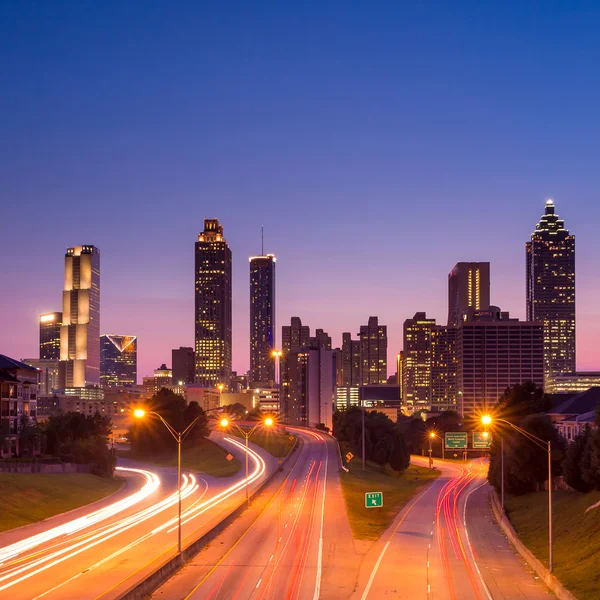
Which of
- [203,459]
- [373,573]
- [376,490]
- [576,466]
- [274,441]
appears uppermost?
[576,466]

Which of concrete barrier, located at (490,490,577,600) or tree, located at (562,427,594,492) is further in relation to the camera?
tree, located at (562,427,594,492)

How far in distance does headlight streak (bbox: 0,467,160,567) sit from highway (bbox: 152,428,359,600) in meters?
11.1

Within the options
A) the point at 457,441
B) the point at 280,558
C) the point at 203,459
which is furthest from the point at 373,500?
the point at 203,459

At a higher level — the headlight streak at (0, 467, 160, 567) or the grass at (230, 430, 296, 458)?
the headlight streak at (0, 467, 160, 567)

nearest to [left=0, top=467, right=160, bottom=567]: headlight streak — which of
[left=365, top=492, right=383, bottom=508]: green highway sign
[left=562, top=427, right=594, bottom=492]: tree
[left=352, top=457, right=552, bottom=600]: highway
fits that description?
[left=352, top=457, right=552, bottom=600]: highway

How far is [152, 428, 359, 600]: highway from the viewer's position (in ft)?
124

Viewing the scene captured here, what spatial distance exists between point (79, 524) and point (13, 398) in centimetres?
6754

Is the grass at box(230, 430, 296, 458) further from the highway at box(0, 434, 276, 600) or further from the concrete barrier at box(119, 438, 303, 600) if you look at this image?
the concrete barrier at box(119, 438, 303, 600)

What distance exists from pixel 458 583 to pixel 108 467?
5991cm

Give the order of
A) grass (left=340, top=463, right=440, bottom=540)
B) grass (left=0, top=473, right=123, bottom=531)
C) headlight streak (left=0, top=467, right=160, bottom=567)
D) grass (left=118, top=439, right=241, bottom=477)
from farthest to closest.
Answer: grass (left=118, top=439, right=241, bottom=477) → grass (left=340, top=463, right=440, bottom=540) → grass (left=0, top=473, right=123, bottom=531) → headlight streak (left=0, top=467, right=160, bottom=567)

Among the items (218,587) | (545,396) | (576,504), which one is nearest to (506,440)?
(576,504)

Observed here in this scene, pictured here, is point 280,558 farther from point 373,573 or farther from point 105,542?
point 105,542

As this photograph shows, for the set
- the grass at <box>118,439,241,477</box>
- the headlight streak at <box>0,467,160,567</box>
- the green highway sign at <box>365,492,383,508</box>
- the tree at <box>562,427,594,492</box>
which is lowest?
the grass at <box>118,439,241,477</box>

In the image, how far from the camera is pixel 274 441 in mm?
147750
